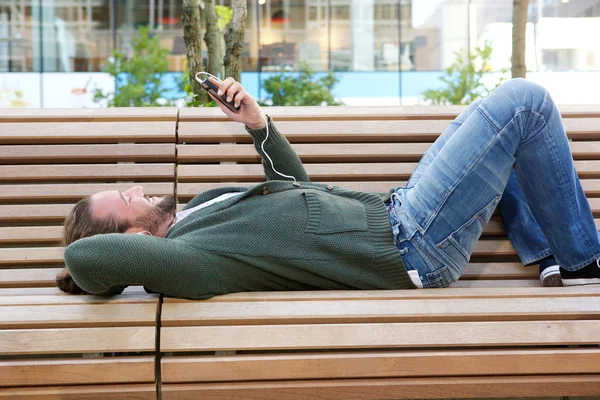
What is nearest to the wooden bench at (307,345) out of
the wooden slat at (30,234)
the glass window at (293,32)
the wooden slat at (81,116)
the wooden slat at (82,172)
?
the wooden slat at (30,234)

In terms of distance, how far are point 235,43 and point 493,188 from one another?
2.83 metres

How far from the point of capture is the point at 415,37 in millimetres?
19422

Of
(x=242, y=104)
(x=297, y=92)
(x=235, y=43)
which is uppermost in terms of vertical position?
(x=297, y=92)

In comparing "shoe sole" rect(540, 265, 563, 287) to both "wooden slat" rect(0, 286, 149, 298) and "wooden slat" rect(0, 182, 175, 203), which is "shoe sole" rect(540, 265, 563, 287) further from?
"wooden slat" rect(0, 182, 175, 203)

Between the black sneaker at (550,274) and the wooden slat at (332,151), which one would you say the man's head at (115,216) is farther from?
the black sneaker at (550,274)

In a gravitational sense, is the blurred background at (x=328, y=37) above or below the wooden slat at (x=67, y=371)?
above

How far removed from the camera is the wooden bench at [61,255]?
2395mm

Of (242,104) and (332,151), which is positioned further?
(332,151)

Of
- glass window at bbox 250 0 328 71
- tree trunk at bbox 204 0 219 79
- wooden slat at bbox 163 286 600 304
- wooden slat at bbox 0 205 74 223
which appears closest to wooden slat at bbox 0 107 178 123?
wooden slat at bbox 0 205 74 223

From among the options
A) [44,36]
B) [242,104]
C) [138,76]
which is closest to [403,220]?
[242,104]

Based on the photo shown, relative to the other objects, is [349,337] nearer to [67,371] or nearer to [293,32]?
[67,371]

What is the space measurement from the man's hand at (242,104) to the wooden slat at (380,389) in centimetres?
123

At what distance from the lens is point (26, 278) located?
326cm

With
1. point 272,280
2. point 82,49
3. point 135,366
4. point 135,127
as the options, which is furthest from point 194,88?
point 82,49
